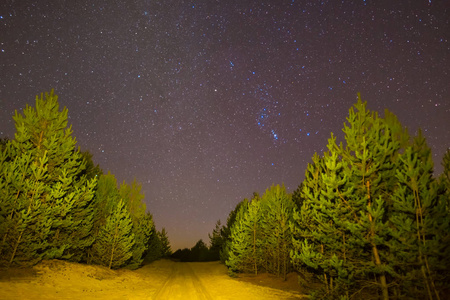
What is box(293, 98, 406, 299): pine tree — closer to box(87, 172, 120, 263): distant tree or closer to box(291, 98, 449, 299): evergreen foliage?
box(291, 98, 449, 299): evergreen foliage

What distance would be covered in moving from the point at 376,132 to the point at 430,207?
3.62 metres

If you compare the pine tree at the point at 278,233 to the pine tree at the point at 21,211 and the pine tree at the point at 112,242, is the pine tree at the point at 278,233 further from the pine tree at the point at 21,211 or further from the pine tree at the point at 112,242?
the pine tree at the point at 21,211

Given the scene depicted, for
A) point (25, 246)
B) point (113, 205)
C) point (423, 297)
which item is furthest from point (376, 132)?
point (113, 205)

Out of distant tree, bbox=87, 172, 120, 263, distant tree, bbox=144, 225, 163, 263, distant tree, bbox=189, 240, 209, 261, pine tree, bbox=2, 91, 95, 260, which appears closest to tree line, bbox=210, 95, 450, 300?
pine tree, bbox=2, 91, 95, 260

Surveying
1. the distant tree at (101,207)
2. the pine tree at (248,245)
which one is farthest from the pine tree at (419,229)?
the distant tree at (101,207)

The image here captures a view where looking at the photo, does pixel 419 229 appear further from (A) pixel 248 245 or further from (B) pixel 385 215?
(A) pixel 248 245

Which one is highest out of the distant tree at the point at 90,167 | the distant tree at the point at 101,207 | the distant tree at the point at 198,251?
the distant tree at the point at 90,167

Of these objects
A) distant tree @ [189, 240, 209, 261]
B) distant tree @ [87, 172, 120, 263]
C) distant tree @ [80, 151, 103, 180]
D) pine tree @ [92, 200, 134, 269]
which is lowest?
distant tree @ [189, 240, 209, 261]

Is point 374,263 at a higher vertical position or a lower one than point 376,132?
lower

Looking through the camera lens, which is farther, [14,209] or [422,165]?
[14,209]

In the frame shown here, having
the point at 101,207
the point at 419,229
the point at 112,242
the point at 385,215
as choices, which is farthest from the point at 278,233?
the point at 101,207

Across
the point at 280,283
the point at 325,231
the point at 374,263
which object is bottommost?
the point at 280,283

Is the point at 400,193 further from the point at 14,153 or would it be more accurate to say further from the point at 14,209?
the point at 14,153

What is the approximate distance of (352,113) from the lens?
12.2 meters
